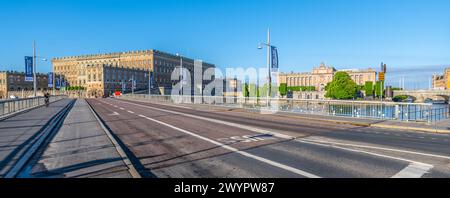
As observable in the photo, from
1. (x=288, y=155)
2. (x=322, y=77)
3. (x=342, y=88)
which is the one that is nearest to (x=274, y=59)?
(x=288, y=155)

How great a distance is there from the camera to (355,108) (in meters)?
20.7

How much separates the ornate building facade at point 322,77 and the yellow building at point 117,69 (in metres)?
61.3

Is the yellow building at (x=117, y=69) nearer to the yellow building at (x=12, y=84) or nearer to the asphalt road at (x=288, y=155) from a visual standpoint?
the yellow building at (x=12, y=84)

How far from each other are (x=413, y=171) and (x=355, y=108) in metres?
15.3

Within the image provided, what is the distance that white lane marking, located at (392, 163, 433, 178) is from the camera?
6.09 meters

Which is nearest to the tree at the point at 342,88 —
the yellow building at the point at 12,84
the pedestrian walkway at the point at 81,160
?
the pedestrian walkway at the point at 81,160

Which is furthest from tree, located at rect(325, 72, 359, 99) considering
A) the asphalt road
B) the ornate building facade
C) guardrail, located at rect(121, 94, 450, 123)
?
the asphalt road

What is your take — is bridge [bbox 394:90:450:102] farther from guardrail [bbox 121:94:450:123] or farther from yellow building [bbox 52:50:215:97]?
yellow building [bbox 52:50:215:97]

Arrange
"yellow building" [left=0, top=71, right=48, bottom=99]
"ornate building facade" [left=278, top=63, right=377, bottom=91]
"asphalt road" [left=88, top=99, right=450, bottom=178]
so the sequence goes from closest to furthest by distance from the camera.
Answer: "asphalt road" [left=88, top=99, right=450, bottom=178]
"yellow building" [left=0, top=71, right=48, bottom=99]
"ornate building facade" [left=278, top=63, right=377, bottom=91]

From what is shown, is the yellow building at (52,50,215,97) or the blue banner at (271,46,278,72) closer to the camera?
the blue banner at (271,46,278,72)

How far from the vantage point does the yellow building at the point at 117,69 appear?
126 m

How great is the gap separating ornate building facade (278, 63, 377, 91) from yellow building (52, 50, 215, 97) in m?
61.3

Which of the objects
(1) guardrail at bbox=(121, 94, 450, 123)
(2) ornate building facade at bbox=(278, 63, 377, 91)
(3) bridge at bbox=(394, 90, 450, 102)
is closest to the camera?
(1) guardrail at bbox=(121, 94, 450, 123)
